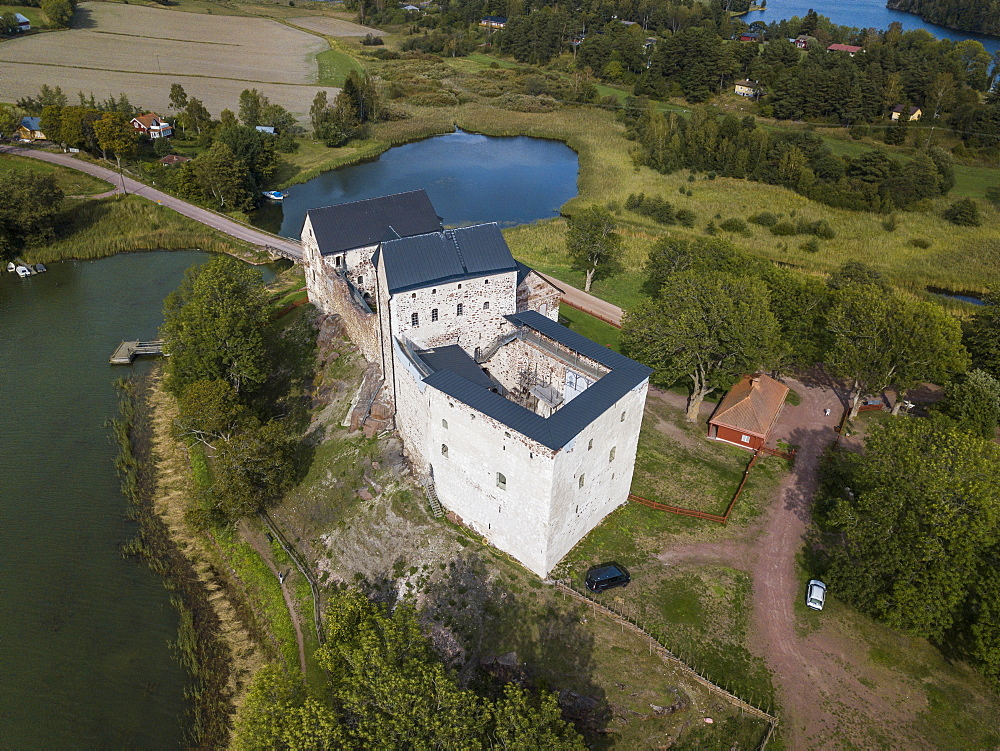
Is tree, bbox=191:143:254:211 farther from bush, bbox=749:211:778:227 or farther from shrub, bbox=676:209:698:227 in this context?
bush, bbox=749:211:778:227

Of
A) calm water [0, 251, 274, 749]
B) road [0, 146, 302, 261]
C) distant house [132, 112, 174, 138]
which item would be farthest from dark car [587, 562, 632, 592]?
distant house [132, 112, 174, 138]

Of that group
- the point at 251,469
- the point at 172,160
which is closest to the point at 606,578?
the point at 251,469

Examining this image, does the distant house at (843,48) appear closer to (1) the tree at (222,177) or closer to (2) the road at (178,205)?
(1) the tree at (222,177)

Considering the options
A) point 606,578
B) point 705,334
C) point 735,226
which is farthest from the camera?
point 735,226

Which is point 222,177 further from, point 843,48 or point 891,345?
point 843,48

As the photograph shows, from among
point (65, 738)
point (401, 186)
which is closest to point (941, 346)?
point (65, 738)

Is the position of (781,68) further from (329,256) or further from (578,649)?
(578,649)
